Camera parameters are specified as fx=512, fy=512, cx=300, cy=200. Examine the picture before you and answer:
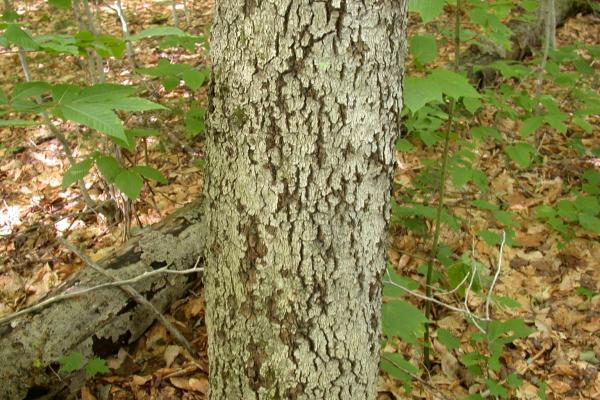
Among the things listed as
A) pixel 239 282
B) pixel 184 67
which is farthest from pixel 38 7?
pixel 239 282

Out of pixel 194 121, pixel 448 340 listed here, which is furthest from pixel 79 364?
pixel 448 340

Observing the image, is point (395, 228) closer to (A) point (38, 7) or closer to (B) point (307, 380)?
(B) point (307, 380)

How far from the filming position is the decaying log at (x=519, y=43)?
199 inches

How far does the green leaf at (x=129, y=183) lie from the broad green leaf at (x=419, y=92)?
4.84ft

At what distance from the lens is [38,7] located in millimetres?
8344

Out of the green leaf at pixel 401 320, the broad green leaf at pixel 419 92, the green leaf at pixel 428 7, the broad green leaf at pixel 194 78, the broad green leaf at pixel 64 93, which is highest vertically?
the green leaf at pixel 428 7

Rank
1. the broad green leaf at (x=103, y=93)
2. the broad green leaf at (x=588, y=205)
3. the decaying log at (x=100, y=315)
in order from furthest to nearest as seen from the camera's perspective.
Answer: the broad green leaf at (x=588, y=205) → the decaying log at (x=100, y=315) → the broad green leaf at (x=103, y=93)

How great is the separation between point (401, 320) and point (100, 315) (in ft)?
4.60

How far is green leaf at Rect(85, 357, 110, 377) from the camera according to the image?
2311mm

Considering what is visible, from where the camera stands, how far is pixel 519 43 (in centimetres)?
564

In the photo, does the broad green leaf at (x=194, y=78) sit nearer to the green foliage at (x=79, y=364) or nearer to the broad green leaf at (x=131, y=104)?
the broad green leaf at (x=131, y=104)

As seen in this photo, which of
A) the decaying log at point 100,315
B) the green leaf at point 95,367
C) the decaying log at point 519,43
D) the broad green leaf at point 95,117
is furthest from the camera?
the decaying log at point 519,43

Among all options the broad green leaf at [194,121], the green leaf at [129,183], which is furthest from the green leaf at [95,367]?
the broad green leaf at [194,121]

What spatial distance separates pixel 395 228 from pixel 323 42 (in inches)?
89.9
